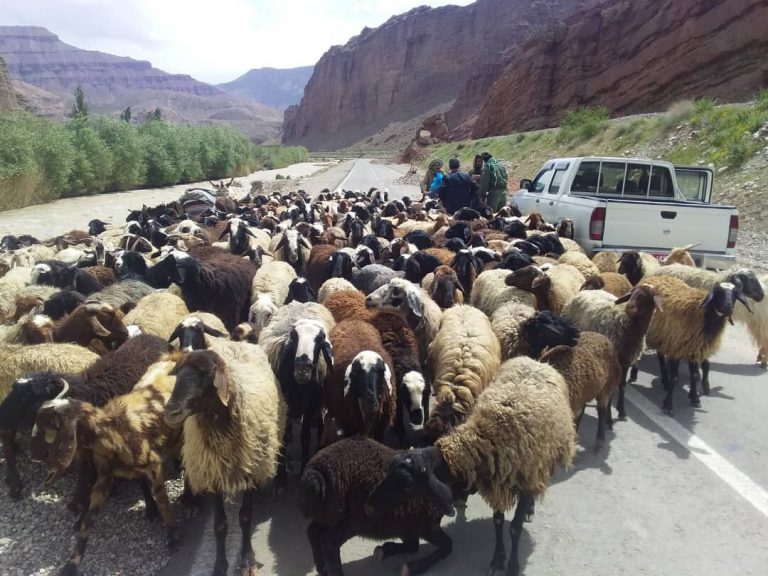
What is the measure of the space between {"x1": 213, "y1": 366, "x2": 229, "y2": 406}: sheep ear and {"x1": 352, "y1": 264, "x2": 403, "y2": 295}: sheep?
4.26m

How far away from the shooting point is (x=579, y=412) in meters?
5.05

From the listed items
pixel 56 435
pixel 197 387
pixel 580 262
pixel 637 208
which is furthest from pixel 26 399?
pixel 637 208

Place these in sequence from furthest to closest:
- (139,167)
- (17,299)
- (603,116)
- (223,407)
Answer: (603,116), (139,167), (17,299), (223,407)

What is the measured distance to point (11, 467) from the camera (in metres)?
4.57

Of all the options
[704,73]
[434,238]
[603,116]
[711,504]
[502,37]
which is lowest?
[711,504]

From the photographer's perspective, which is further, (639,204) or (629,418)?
(639,204)

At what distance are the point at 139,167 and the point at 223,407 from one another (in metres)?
33.5

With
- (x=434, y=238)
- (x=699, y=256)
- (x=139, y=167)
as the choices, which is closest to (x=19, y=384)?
(x=434, y=238)

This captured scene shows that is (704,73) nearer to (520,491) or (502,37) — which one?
(520,491)

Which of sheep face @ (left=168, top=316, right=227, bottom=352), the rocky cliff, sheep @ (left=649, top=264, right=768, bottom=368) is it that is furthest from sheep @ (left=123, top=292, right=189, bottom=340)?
the rocky cliff

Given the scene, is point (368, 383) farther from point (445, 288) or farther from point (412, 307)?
point (445, 288)

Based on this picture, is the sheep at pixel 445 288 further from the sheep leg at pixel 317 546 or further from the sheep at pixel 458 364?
the sheep leg at pixel 317 546

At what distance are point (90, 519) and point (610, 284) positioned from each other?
635 cm

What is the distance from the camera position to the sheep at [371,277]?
25.8 feet
